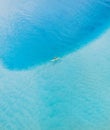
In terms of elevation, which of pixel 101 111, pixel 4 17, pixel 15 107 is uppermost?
pixel 4 17

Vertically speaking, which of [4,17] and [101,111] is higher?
[4,17]

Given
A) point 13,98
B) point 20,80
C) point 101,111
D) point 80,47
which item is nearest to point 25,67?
point 20,80

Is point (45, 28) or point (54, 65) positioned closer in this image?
point (54, 65)

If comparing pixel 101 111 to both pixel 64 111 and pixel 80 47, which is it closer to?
pixel 64 111

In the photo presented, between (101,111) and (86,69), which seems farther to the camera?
(86,69)

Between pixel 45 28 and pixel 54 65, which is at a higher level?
pixel 45 28

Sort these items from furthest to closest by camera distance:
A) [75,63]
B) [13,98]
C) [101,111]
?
[75,63] < [13,98] < [101,111]

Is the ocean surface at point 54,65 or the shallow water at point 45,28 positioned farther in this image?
the shallow water at point 45,28

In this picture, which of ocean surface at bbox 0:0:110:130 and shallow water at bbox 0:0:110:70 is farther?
shallow water at bbox 0:0:110:70
